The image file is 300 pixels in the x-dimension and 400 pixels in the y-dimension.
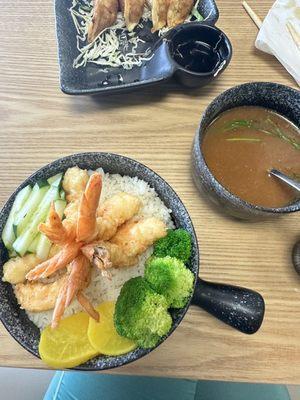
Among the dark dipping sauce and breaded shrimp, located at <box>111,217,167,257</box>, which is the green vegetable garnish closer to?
the dark dipping sauce

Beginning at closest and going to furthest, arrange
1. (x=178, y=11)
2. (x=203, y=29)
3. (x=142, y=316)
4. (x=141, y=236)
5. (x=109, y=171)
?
(x=142, y=316) → (x=141, y=236) → (x=109, y=171) → (x=203, y=29) → (x=178, y=11)

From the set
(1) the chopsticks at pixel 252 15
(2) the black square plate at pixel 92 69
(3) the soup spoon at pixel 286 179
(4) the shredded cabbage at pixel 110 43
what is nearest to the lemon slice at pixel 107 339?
(3) the soup spoon at pixel 286 179

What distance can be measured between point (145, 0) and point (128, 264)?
836 millimetres

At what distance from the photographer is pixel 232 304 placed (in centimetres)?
82

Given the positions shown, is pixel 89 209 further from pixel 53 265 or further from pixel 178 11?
pixel 178 11

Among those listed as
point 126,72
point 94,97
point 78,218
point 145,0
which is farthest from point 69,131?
point 145,0

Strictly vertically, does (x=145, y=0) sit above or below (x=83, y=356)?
above

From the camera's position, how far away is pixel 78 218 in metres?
0.80

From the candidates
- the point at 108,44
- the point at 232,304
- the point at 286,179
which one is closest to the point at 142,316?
the point at 232,304

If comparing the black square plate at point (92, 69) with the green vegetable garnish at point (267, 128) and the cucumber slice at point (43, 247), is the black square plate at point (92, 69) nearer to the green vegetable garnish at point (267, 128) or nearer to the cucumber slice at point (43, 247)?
the green vegetable garnish at point (267, 128)

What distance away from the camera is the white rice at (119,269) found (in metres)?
0.87

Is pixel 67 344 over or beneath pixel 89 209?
beneath

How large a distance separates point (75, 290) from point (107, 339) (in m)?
0.11

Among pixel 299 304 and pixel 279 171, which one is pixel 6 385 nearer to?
pixel 299 304
